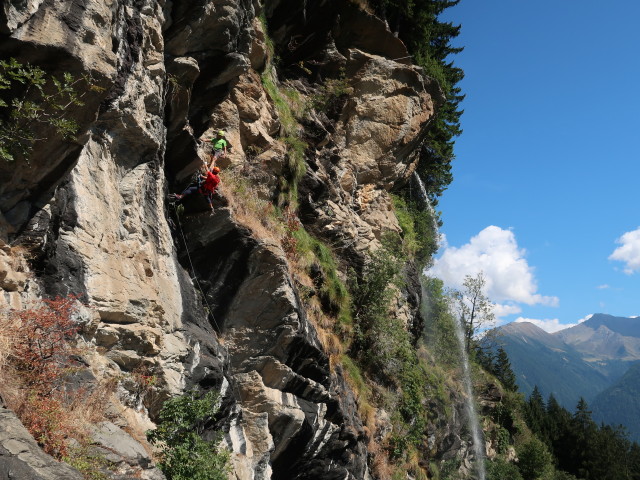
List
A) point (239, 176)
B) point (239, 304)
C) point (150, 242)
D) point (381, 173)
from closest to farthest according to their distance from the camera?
point (150, 242)
point (239, 304)
point (239, 176)
point (381, 173)

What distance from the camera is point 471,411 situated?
34406 millimetres

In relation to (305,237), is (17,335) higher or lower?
lower

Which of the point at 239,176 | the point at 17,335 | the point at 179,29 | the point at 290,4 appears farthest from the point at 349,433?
the point at 290,4

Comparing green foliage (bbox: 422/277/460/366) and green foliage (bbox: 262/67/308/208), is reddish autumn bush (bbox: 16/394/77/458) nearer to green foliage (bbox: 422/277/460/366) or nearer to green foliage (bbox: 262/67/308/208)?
green foliage (bbox: 262/67/308/208)

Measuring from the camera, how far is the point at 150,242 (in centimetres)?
850

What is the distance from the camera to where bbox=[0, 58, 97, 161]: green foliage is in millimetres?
5426

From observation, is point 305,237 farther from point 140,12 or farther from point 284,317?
point 140,12

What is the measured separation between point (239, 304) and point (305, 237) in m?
4.19

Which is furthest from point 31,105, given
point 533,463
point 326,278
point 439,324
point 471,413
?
point 533,463

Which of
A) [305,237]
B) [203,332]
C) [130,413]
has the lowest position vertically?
[130,413]

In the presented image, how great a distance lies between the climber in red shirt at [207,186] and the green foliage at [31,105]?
462cm

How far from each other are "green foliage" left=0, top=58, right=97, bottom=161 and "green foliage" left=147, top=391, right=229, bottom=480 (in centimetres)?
394

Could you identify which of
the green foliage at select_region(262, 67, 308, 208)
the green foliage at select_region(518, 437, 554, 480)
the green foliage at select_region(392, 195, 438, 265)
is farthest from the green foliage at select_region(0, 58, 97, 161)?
the green foliage at select_region(518, 437, 554, 480)

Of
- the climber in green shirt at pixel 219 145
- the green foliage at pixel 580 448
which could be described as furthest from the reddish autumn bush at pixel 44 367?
the green foliage at pixel 580 448
